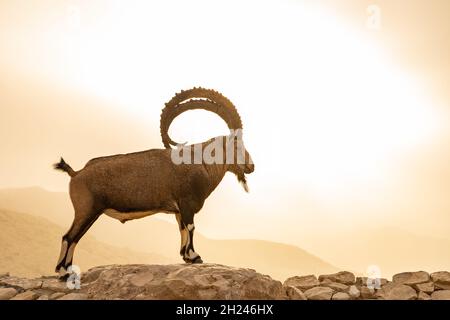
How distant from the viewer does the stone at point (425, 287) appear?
1028cm

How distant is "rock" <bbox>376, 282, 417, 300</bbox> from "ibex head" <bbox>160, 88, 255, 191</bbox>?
3.66m

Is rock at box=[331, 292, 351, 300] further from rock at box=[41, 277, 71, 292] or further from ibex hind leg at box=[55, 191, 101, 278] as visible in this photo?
rock at box=[41, 277, 71, 292]

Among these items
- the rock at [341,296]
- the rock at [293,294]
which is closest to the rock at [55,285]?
the rock at [293,294]

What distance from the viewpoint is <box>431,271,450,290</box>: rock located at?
10.3 m

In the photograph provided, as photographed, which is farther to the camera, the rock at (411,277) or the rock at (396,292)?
the rock at (411,277)

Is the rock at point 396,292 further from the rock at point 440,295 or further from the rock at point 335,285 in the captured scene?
the rock at point 335,285

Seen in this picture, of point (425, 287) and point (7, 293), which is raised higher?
point (425, 287)

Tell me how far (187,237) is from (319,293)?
302 cm

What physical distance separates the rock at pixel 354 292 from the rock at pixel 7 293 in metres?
6.17

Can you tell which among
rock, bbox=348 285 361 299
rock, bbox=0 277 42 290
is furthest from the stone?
rock, bbox=0 277 42 290

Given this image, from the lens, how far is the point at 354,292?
10.2m

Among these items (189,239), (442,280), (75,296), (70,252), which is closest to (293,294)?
(189,239)

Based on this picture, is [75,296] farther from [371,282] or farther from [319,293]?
[371,282]
